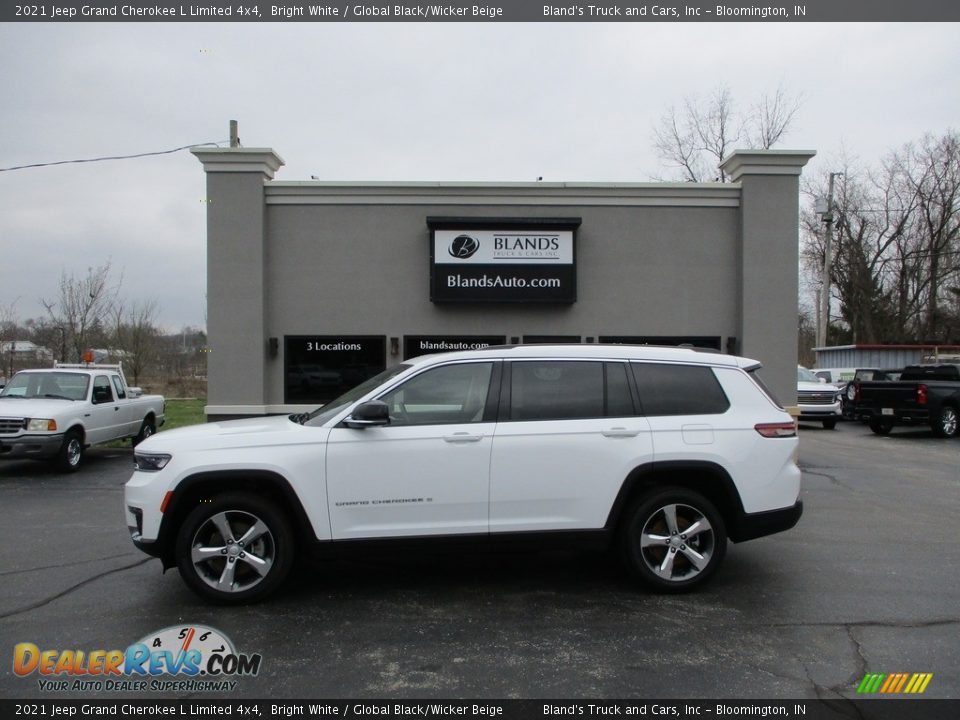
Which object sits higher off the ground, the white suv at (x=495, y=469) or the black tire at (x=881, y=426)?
the white suv at (x=495, y=469)

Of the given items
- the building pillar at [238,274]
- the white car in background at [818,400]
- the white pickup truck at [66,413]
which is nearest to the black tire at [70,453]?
the white pickup truck at [66,413]

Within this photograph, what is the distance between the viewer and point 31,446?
441 inches

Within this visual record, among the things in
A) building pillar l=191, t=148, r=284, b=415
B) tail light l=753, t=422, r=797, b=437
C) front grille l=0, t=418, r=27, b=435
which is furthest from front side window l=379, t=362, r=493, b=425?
front grille l=0, t=418, r=27, b=435

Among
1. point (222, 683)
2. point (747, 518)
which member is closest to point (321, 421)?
point (222, 683)

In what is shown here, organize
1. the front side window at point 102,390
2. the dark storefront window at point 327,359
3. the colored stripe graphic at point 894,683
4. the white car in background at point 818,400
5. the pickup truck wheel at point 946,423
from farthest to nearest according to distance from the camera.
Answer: the white car in background at point 818,400
the pickup truck wheel at point 946,423
the front side window at point 102,390
the dark storefront window at point 327,359
the colored stripe graphic at point 894,683

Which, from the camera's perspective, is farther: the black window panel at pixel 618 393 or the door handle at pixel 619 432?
the black window panel at pixel 618 393

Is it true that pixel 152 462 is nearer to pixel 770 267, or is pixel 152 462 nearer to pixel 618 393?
pixel 618 393

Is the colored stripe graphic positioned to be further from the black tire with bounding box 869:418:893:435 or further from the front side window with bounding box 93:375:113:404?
the black tire with bounding box 869:418:893:435

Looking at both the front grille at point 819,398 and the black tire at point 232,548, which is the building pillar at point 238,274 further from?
the front grille at point 819,398

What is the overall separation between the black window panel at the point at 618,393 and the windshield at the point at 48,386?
1063cm

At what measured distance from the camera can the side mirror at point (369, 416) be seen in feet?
16.2

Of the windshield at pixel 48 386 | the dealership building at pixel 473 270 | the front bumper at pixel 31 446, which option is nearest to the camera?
the front bumper at pixel 31 446

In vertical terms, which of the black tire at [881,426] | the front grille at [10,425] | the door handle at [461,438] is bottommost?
the black tire at [881,426]

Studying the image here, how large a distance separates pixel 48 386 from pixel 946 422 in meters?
19.7
